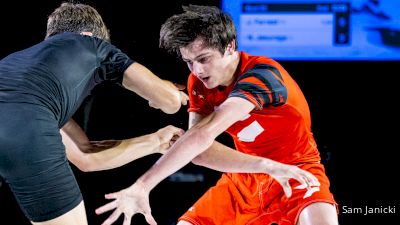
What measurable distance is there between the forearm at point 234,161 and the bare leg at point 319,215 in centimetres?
26

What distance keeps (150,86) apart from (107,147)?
1.95 feet

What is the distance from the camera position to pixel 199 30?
287 centimetres

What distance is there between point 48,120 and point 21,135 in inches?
4.7

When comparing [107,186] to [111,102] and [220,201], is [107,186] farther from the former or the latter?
[220,201]

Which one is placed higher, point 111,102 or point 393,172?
point 111,102

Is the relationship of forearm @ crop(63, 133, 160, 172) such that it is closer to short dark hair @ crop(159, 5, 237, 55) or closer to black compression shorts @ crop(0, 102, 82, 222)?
short dark hair @ crop(159, 5, 237, 55)

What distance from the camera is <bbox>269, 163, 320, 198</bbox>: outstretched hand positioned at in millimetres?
2695

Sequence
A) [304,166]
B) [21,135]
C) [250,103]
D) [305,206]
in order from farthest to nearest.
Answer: [304,166] → [305,206] → [250,103] → [21,135]

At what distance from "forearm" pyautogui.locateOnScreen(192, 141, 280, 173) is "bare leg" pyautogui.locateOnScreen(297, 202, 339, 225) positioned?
256mm

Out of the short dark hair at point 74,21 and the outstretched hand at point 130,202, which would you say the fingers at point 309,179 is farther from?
the short dark hair at point 74,21

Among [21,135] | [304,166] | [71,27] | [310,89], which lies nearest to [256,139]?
[304,166]

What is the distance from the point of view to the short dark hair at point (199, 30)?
285cm

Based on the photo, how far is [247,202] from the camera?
310cm
